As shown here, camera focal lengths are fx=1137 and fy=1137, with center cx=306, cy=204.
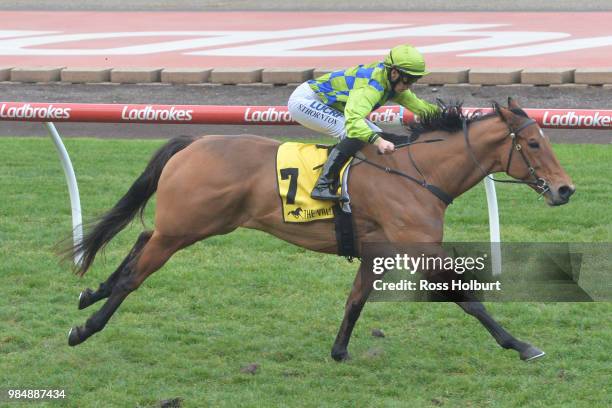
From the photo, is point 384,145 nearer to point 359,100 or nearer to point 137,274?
point 359,100

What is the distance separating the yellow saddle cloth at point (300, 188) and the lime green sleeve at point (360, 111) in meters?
0.27

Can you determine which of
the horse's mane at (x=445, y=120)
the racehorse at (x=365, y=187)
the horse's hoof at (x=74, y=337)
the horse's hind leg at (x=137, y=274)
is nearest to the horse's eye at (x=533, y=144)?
the racehorse at (x=365, y=187)

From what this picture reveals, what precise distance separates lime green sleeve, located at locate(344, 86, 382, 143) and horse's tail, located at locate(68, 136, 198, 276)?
3.47 feet

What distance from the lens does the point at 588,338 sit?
6.57 m

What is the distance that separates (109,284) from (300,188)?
1.39 metres

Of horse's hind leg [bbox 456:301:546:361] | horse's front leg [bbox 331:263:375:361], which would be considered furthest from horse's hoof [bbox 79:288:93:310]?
horse's hind leg [bbox 456:301:546:361]

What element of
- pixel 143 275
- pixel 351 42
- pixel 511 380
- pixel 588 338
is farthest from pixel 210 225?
pixel 351 42

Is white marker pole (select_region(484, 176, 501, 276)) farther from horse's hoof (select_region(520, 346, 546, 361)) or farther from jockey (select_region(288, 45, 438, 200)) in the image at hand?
horse's hoof (select_region(520, 346, 546, 361))

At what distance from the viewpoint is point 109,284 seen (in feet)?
22.2

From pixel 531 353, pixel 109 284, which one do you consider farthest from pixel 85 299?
pixel 531 353

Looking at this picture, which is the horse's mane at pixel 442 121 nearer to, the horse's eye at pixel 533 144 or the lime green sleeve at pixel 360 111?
the lime green sleeve at pixel 360 111

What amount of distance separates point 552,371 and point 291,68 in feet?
29.9

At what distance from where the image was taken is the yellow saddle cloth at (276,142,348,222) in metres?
6.22

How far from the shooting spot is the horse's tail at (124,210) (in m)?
6.68
